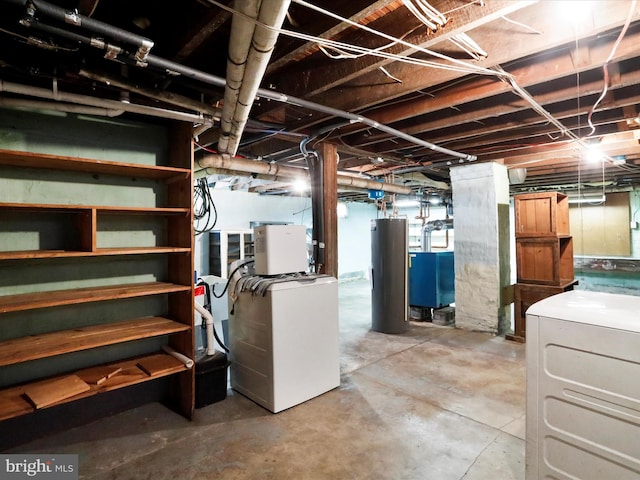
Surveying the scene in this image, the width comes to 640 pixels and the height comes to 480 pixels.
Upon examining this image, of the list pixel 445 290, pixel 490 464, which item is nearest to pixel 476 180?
pixel 445 290

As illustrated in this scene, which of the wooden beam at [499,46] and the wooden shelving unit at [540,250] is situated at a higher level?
the wooden beam at [499,46]

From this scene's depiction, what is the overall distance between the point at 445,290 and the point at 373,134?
2988mm

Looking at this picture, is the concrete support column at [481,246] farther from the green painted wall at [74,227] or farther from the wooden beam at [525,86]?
the green painted wall at [74,227]

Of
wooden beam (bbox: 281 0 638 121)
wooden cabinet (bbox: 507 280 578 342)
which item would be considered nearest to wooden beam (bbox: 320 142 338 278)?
wooden beam (bbox: 281 0 638 121)

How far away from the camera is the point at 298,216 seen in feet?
26.9

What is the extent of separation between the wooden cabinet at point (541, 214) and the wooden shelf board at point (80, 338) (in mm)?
3832

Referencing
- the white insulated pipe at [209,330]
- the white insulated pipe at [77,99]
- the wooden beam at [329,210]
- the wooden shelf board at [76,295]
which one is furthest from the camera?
the wooden beam at [329,210]

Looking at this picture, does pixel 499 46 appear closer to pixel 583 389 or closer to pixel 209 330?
pixel 583 389

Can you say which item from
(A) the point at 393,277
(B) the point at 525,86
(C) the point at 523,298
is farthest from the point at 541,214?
(B) the point at 525,86

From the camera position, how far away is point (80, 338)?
2.16m

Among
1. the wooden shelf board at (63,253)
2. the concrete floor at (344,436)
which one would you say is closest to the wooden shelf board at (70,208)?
→ the wooden shelf board at (63,253)

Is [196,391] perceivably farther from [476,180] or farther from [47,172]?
[476,180]

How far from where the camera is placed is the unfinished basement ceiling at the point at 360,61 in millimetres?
1570

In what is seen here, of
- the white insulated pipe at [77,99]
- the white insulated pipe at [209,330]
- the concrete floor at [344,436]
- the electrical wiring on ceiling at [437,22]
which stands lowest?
the concrete floor at [344,436]
